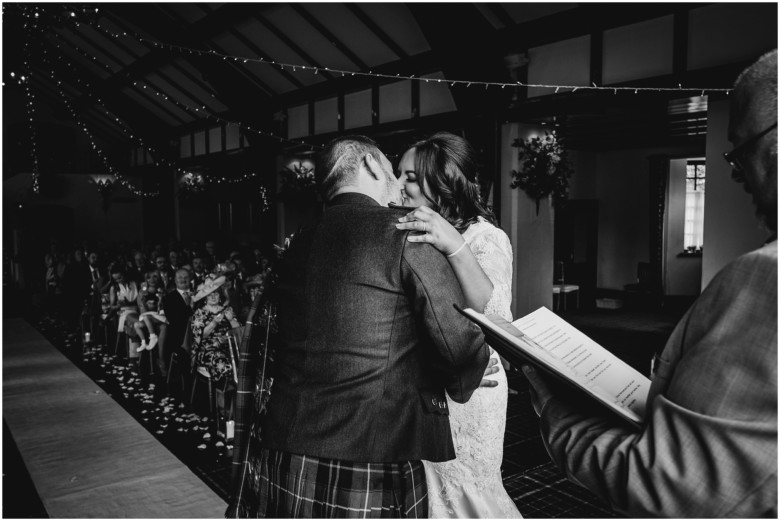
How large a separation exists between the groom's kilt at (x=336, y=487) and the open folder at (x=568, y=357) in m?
0.56

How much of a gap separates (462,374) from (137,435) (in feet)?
13.6

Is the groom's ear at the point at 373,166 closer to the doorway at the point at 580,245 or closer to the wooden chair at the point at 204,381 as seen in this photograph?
the wooden chair at the point at 204,381

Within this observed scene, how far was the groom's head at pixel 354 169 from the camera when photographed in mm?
1631

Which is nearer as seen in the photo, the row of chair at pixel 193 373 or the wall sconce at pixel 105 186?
the row of chair at pixel 193 373

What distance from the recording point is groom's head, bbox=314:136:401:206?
1.63 meters

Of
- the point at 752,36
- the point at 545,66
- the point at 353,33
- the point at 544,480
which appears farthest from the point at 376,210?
the point at 353,33

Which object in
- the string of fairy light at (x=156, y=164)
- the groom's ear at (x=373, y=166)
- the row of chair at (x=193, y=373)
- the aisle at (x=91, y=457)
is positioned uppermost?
the string of fairy light at (x=156, y=164)

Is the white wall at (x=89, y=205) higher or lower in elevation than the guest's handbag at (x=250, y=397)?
higher

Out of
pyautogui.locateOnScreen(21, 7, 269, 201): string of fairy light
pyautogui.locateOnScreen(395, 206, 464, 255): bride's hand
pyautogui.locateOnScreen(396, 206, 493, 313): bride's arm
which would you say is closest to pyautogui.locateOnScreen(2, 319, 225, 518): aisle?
pyautogui.locateOnScreen(396, 206, 493, 313): bride's arm

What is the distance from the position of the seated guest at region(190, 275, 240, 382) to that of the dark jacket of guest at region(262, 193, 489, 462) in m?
3.37

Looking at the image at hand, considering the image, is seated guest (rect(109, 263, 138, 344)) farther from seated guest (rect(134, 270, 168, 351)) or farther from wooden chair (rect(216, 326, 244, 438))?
wooden chair (rect(216, 326, 244, 438))

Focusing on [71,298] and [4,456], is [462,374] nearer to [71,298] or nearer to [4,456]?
[4,456]

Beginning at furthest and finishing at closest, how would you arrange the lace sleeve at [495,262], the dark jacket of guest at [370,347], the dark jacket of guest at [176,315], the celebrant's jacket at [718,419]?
the dark jacket of guest at [176,315] → the lace sleeve at [495,262] → the dark jacket of guest at [370,347] → the celebrant's jacket at [718,419]

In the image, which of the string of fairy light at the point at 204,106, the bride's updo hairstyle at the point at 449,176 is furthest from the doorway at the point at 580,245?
the bride's updo hairstyle at the point at 449,176
